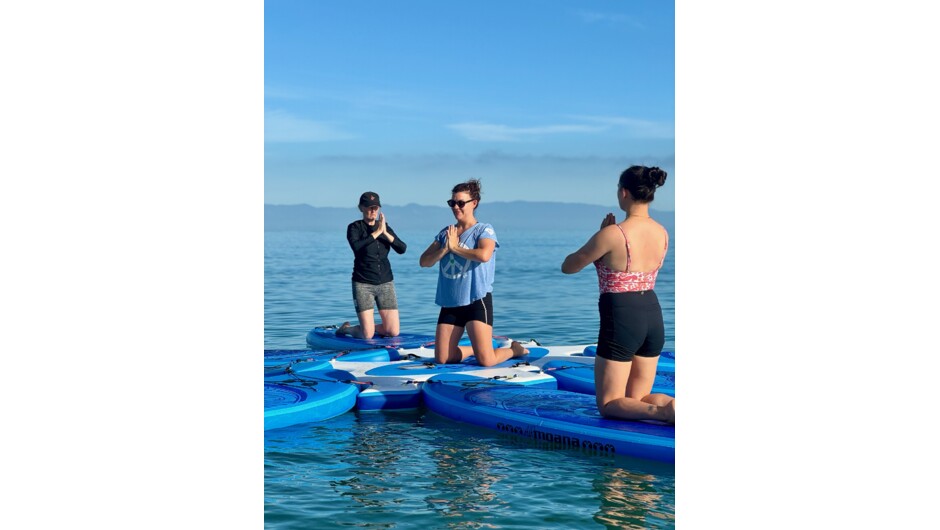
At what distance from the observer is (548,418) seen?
6191 mm

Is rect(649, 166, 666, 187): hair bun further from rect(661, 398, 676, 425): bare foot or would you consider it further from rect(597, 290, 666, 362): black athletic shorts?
rect(661, 398, 676, 425): bare foot

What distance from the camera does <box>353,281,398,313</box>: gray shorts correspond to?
1055 centimetres

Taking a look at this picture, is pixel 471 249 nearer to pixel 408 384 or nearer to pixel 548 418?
pixel 408 384

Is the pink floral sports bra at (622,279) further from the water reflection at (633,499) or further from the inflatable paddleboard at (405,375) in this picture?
the inflatable paddleboard at (405,375)

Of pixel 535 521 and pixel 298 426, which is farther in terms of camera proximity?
pixel 298 426

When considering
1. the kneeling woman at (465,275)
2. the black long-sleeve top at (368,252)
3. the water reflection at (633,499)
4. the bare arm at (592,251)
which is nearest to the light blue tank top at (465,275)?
the kneeling woman at (465,275)

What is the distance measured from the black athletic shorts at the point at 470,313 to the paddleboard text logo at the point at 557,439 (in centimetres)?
182

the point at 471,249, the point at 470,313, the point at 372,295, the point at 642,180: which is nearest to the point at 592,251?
the point at 642,180
